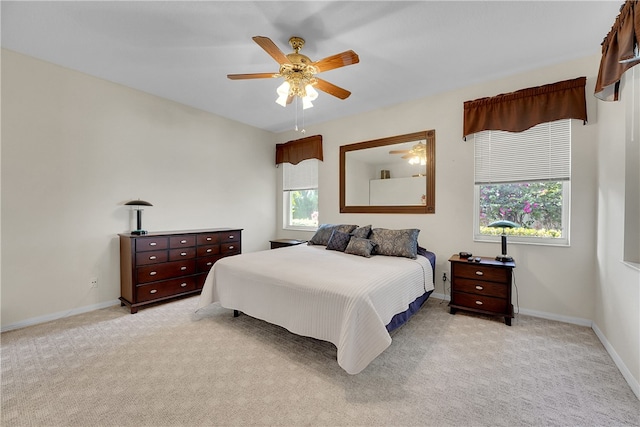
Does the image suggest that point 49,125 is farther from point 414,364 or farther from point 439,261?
point 439,261

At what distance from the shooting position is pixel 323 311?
209 cm

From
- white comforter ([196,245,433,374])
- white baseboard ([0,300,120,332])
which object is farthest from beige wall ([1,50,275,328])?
white comforter ([196,245,433,374])

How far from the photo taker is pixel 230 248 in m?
4.25

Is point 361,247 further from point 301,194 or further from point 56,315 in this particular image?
point 56,315

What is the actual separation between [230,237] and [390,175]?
2.72 metres

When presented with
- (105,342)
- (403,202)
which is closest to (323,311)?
(105,342)

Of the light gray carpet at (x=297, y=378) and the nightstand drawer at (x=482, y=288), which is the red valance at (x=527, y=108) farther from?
the light gray carpet at (x=297, y=378)

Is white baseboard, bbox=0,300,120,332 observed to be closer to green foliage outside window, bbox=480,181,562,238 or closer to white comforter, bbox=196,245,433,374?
white comforter, bbox=196,245,433,374

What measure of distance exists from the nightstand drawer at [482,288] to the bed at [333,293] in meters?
0.35

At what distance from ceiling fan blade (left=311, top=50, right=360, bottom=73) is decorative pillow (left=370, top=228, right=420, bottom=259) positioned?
2140mm

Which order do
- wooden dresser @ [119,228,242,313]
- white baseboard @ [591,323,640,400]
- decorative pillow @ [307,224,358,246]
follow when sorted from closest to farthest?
1. white baseboard @ [591,323,640,400]
2. wooden dresser @ [119,228,242,313]
3. decorative pillow @ [307,224,358,246]

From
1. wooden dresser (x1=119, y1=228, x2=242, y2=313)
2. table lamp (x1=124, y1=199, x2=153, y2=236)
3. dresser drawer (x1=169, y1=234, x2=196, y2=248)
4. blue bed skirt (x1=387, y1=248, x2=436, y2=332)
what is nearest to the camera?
blue bed skirt (x1=387, y1=248, x2=436, y2=332)

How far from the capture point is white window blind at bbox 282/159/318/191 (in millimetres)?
5145

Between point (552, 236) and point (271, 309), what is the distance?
10.6 feet
